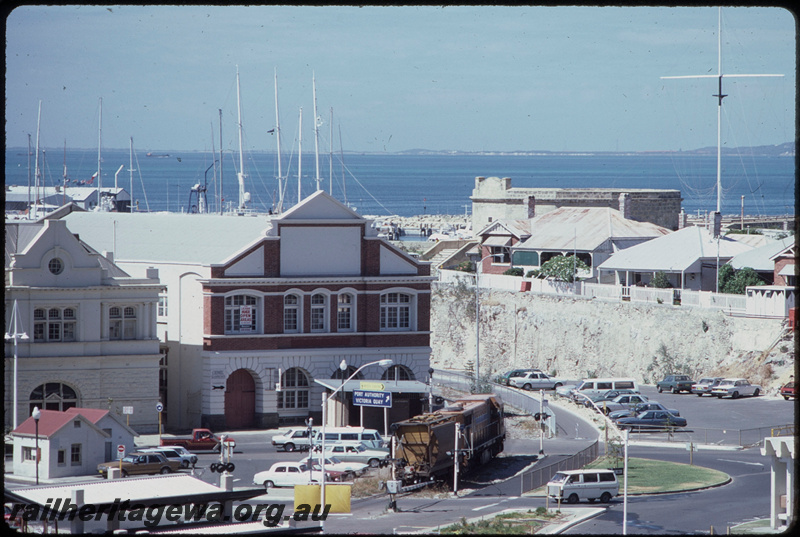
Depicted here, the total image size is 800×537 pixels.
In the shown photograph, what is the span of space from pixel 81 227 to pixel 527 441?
29956 mm

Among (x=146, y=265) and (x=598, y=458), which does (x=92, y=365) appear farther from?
(x=598, y=458)

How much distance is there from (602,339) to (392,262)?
20.9 meters

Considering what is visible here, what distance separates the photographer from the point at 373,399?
45.3 meters

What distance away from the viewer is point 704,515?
3441 cm

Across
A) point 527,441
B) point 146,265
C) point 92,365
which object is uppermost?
point 146,265

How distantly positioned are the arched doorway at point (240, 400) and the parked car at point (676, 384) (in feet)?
78.1

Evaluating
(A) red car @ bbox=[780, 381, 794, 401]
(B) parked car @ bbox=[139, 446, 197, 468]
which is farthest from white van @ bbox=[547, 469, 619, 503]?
(A) red car @ bbox=[780, 381, 794, 401]

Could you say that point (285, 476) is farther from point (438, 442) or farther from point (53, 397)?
point (53, 397)

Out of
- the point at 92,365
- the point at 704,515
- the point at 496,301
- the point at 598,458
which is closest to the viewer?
the point at 704,515

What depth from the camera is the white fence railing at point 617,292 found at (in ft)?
216

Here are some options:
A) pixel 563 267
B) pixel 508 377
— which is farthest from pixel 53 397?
pixel 563 267

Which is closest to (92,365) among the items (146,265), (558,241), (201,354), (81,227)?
(201,354)

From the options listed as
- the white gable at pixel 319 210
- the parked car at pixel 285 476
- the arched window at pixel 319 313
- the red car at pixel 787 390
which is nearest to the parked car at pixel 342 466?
the parked car at pixel 285 476

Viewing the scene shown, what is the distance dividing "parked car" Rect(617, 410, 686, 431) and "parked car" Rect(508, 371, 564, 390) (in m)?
14.5
